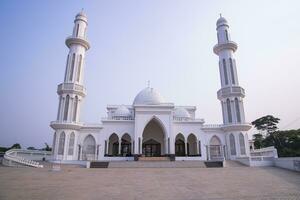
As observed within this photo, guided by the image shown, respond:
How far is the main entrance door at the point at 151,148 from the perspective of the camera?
27.2 m

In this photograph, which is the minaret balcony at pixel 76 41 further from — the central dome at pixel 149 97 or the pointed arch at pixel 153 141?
the pointed arch at pixel 153 141

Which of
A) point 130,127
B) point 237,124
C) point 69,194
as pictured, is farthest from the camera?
point 130,127

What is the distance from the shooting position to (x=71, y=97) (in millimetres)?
23031

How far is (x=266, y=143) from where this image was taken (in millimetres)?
38562

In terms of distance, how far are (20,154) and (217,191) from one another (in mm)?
20450

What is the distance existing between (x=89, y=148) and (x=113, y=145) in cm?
342

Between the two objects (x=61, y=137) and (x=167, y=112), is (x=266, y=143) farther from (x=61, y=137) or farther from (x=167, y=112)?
(x=61, y=137)

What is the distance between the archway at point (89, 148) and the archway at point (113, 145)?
248cm

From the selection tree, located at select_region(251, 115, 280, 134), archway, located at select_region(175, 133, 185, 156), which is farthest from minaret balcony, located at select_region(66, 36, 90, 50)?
tree, located at select_region(251, 115, 280, 134)

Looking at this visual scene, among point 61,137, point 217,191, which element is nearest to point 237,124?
point 217,191

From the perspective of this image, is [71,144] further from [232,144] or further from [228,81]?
[228,81]

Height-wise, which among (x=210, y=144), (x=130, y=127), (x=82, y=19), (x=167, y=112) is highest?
(x=82, y=19)

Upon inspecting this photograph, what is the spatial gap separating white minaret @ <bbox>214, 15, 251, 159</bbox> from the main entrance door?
8556mm

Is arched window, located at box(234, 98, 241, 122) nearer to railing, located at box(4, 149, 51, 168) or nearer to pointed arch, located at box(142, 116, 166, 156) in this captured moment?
pointed arch, located at box(142, 116, 166, 156)
